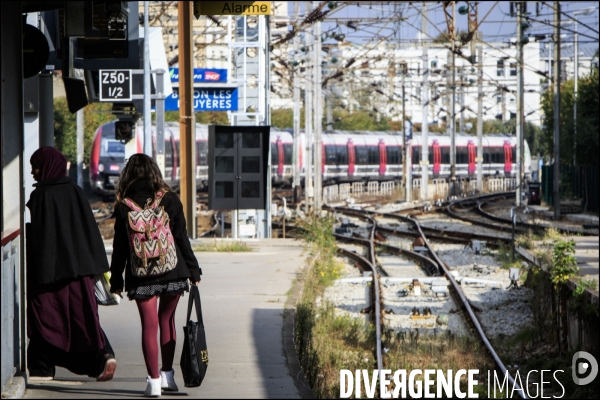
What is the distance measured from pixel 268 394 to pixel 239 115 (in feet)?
55.2

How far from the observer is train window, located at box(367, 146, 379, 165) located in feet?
173

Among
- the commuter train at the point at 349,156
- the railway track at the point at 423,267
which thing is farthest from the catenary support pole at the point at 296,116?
the commuter train at the point at 349,156

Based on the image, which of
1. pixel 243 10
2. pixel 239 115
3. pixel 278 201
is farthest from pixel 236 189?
pixel 278 201

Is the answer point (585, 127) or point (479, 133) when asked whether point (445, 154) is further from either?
point (585, 127)

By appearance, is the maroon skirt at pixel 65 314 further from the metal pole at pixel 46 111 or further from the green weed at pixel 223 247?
the green weed at pixel 223 247

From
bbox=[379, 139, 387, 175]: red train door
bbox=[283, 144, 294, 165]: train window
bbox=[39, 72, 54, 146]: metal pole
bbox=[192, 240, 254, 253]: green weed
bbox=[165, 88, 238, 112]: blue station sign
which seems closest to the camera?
bbox=[39, 72, 54, 146]: metal pole

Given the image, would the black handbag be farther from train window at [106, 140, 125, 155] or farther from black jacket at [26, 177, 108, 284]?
train window at [106, 140, 125, 155]

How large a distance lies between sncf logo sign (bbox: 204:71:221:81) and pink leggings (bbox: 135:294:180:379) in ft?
59.1

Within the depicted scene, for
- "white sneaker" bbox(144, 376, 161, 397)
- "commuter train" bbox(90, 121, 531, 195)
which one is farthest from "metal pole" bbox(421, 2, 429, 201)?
"white sneaker" bbox(144, 376, 161, 397)

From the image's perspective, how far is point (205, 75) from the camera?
24516mm

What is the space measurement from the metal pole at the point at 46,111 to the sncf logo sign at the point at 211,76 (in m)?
13.6

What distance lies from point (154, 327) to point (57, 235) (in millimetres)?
940

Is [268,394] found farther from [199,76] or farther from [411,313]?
[199,76]

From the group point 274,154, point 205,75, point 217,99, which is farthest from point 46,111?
point 274,154
